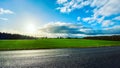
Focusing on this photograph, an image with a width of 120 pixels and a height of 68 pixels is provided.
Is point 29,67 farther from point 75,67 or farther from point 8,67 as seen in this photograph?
point 75,67

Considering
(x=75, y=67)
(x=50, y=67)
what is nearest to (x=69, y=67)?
(x=75, y=67)

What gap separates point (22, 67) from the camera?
12.0 meters

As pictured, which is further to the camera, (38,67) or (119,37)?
(119,37)

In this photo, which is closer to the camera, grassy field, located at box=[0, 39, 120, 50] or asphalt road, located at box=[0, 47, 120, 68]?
asphalt road, located at box=[0, 47, 120, 68]

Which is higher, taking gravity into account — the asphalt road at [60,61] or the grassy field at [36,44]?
the grassy field at [36,44]

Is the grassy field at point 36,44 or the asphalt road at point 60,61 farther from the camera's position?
the grassy field at point 36,44

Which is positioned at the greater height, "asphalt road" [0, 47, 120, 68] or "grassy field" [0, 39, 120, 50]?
"grassy field" [0, 39, 120, 50]

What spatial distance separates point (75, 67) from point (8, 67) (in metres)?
3.96

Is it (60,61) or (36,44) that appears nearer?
(60,61)

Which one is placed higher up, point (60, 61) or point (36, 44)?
point (36, 44)

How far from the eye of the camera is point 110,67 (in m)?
12.2

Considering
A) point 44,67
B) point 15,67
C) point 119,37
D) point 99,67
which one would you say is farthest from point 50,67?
point 119,37

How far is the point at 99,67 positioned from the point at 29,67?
4.15 m

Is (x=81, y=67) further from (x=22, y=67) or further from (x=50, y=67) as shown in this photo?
(x=22, y=67)
